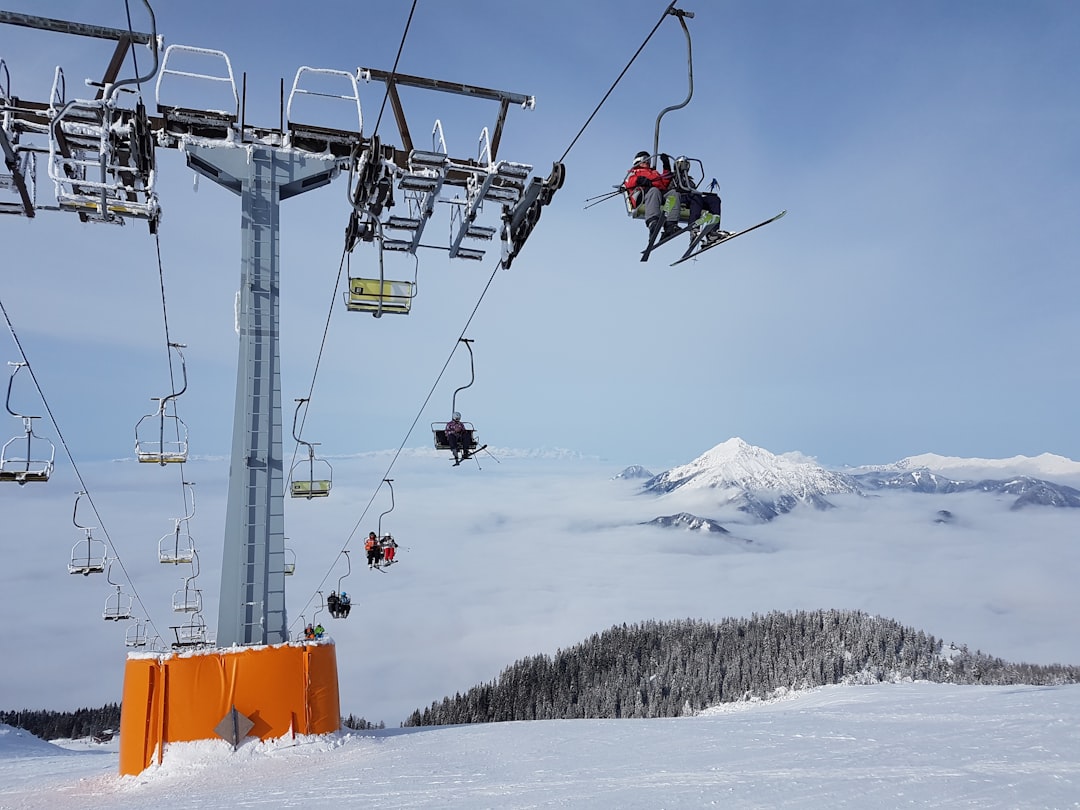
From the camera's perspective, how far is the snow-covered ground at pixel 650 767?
9.95 meters

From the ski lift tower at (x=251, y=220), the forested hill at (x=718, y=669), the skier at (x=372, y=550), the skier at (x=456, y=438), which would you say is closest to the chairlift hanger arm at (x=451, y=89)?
the ski lift tower at (x=251, y=220)

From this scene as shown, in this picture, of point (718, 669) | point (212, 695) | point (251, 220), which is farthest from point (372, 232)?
point (718, 669)

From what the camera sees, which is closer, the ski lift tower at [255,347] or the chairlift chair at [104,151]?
the chairlift chair at [104,151]

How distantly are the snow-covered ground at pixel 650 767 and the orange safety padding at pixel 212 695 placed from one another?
0.36 meters

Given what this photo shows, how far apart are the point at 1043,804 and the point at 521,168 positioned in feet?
37.9

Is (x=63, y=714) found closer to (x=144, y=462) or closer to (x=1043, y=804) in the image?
(x=144, y=462)

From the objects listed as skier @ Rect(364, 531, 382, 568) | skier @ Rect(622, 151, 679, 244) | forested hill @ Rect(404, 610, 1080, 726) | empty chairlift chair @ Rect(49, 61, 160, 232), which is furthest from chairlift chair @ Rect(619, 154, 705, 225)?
forested hill @ Rect(404, 610, 1080, 726)

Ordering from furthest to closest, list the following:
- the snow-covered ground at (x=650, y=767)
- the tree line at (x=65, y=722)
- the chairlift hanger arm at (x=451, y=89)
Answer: the tree line at (x=65, y=722), the chairlift hanger arm at (x=451, y=89), the snow-covered ground at (x=650, y=767)

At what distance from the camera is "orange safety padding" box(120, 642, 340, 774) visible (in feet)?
48.2

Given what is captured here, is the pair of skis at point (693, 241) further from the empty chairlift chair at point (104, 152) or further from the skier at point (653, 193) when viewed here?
the empty chairlift chair at point (104, 152)

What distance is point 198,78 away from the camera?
16812 mm

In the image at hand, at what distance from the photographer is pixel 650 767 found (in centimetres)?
1209

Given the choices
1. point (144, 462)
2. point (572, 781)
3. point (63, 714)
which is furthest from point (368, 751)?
point (63, 714)

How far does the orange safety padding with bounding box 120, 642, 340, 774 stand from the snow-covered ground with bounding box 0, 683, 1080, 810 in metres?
0.36
